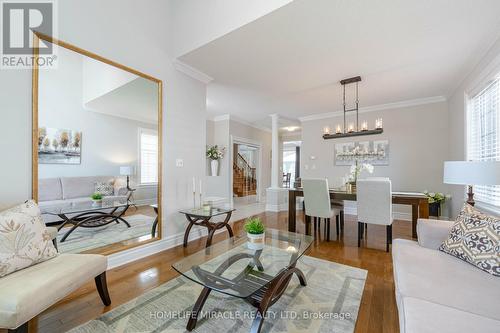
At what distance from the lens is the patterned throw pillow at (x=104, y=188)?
2375 mm

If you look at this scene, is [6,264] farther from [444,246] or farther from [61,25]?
[444,246]

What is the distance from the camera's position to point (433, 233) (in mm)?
1838

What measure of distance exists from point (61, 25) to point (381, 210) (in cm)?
409

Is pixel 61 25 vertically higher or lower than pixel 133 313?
higher

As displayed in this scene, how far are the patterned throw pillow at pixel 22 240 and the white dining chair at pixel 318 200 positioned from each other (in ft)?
9.71

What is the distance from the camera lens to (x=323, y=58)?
2.86 metres

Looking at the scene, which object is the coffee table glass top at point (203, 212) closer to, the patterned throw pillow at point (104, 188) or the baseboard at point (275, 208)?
the patterned throw pillow at point (104, 188)

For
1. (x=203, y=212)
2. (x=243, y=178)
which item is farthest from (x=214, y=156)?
(x=243, y=178)

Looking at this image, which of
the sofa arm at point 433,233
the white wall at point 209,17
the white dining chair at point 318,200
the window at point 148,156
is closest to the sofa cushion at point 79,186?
the window at point 148,156

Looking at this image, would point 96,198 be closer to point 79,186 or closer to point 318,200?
point 79,186

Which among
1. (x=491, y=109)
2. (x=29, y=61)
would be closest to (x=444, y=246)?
(x=491, y=109)

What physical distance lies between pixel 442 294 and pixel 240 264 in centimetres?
121

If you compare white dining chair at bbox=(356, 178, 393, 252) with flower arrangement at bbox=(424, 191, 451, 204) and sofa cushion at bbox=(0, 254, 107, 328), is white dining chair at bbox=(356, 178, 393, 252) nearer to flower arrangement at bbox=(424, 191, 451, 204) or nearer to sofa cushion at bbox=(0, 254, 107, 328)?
flower arrangement at bbox=(424, 191, 451, 204)

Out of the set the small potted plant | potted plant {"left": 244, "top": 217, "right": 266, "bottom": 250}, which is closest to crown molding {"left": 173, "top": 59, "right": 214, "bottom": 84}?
the small potted plant
